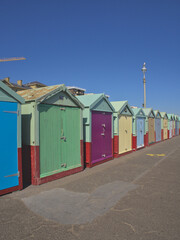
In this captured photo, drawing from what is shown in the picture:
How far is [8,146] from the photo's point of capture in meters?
5.09

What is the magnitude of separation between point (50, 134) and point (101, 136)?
352 centimetres

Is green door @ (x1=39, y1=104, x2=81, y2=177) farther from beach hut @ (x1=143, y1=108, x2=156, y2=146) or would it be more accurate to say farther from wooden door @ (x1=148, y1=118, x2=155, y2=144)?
wooden door @ (x1=148, y1=118, x2=155, y2=144)

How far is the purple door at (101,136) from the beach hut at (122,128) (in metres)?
0.90

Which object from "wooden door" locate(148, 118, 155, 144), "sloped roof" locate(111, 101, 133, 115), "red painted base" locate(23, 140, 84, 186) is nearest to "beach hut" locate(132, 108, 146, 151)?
"wooden door" locate(148, 118, 155, 144)

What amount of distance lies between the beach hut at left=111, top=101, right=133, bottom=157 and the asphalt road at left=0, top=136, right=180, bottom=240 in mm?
4389

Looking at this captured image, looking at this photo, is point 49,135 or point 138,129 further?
point 138,129

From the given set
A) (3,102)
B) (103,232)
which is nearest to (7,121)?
(3,102)

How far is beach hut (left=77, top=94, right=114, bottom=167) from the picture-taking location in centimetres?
832

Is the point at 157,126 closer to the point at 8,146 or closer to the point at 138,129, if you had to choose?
the point at 138,129

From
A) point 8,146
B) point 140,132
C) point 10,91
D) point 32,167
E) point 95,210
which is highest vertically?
point 10,91

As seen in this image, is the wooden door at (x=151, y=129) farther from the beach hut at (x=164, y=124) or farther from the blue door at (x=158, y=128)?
the beach hut at (x=164, y=124)

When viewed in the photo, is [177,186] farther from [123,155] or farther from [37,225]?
[123,155]

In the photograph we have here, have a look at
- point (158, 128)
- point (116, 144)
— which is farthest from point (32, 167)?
point (158, 128)

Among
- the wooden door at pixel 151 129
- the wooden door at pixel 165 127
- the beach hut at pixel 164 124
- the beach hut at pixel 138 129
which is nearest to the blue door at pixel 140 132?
the beach hut at pixel 138 129
